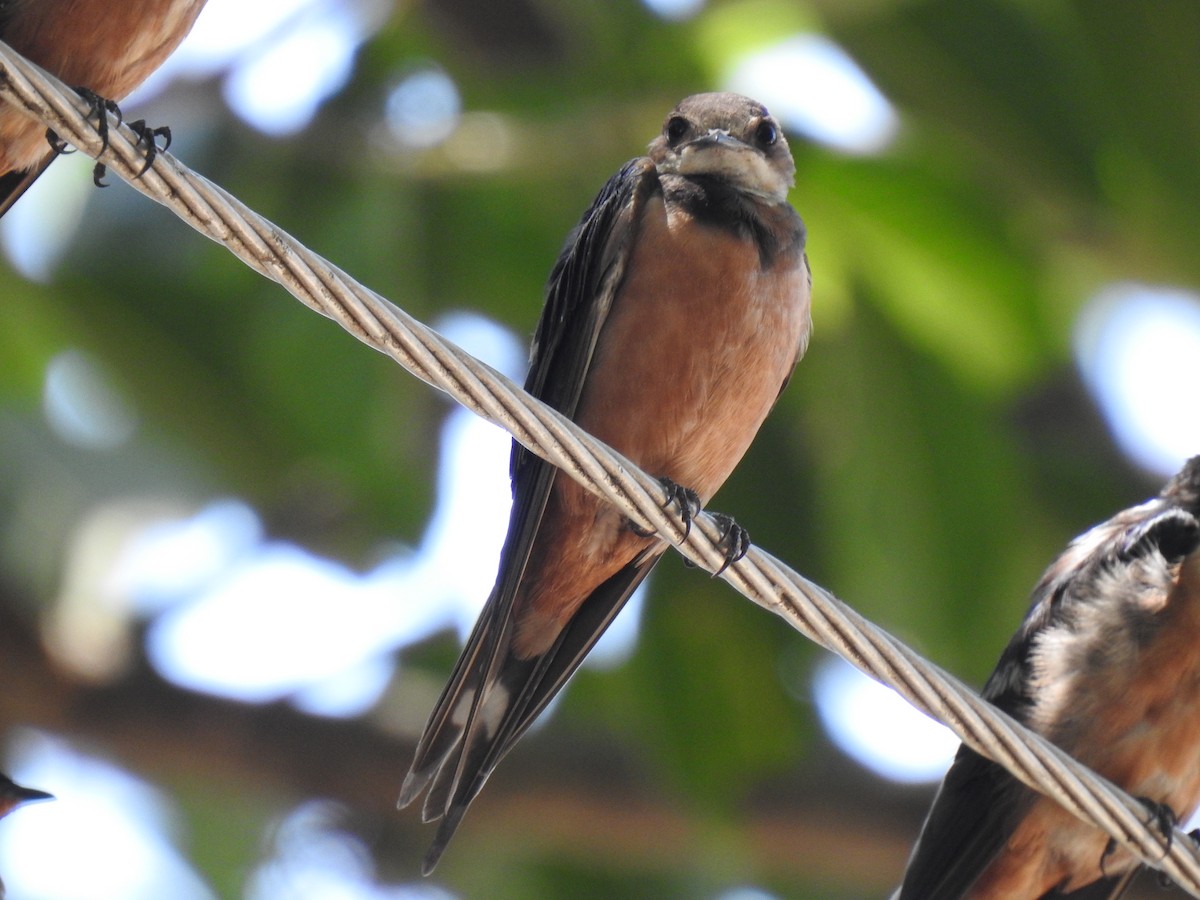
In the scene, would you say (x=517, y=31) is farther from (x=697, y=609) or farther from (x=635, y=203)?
(x=635, y=203)

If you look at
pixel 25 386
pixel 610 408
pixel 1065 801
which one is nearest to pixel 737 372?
pixel 610 408

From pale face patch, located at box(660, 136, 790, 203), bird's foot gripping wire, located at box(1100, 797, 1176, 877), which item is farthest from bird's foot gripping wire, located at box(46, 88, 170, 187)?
bird's foot gripping wire, located at box(1100, 797, 1176, 877)

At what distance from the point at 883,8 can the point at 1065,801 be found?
180 inches

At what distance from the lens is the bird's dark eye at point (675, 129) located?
6.12 m

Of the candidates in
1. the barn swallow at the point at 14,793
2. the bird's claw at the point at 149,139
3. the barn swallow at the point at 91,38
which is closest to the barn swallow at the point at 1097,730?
the barn swallow at the point at 14,793

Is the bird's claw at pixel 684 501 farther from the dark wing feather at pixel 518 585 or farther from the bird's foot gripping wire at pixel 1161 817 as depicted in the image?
the bird's foot gripping wire at pixel 1161 817

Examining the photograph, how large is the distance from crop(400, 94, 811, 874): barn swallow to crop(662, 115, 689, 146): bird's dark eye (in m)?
0.22

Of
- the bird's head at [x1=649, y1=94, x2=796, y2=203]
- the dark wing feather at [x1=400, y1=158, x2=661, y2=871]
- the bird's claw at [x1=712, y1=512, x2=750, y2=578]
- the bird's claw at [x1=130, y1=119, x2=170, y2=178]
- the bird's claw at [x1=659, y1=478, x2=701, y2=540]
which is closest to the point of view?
the bird's claw at [x1=130, y1=119, x2=170, y2=178]

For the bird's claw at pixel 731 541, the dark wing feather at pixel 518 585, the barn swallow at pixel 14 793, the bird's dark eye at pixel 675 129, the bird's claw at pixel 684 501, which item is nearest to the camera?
the bird's claw at pixel 731 541

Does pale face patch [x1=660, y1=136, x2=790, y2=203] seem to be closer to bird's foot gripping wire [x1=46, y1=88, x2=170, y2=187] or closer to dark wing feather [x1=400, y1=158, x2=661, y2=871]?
dark wing feather [x1=400, y1=158, x2=661, y2=871]

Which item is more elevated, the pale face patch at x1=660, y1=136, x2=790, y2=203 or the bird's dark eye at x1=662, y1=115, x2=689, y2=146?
Result: the bird's dark eye at x1=662, y1=115, x2=689, y2=146

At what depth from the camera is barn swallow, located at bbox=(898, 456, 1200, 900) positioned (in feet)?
19.4

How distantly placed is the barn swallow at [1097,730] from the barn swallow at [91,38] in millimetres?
3539

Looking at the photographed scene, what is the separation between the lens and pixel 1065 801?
472 cm
